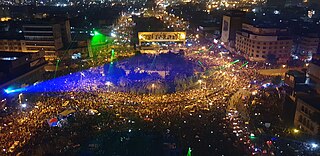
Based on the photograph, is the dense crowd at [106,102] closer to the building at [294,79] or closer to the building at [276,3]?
the building at [294,79]

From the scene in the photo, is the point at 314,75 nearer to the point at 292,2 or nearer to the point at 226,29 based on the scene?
the point at 226,29

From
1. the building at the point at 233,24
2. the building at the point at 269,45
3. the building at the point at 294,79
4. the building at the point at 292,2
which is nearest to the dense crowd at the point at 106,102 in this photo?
the building at the point at 294,79

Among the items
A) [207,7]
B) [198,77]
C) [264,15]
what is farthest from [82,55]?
[207,7]

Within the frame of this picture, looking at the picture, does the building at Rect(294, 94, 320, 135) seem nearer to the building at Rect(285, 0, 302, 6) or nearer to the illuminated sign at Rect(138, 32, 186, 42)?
the illuminated sign at Rect(138, 32, 186, 42)

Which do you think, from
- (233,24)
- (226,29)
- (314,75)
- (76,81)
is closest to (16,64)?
(76,81)

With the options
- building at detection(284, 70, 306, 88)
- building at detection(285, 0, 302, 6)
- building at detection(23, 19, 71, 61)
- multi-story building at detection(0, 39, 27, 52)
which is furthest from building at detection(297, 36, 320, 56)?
building at detection(285, 0, 302, 6)
